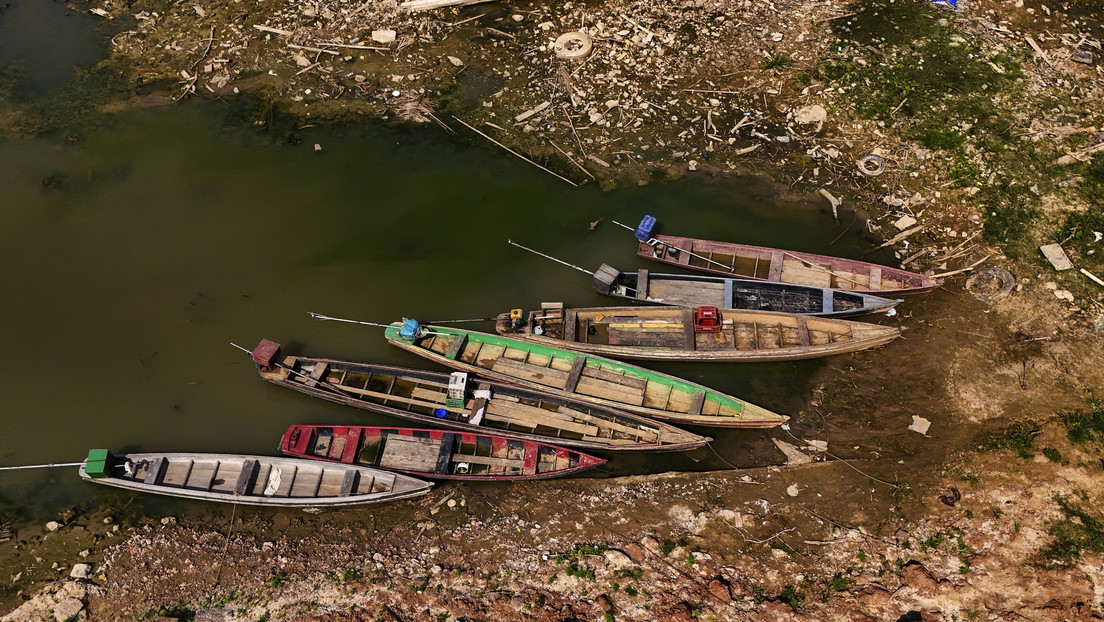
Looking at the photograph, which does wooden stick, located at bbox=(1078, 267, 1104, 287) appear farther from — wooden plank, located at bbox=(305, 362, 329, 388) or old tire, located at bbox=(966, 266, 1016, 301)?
wooden plank, located at bbox=(305, 362, 329, 388)

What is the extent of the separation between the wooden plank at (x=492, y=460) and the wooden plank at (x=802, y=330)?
10309mm

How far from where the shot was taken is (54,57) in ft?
108

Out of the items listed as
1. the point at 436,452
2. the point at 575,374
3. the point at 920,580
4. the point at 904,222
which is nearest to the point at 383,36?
the point at 575,374

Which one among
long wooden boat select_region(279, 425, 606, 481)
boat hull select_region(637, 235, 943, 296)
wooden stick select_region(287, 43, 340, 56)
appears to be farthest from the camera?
wooden stick select_region(287, 43, 340, 56)

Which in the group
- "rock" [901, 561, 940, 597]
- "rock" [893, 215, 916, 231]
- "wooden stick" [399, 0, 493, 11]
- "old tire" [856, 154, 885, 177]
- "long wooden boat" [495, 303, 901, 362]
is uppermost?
"wooden stick" [399, 0, 493, 11]

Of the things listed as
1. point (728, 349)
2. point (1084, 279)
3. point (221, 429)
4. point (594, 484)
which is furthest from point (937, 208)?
point (221, 429)

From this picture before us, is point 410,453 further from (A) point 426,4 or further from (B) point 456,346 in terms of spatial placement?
(A) point 426,4

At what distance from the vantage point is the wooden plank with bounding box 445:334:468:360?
2227 cm

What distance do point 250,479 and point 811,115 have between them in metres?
26.3

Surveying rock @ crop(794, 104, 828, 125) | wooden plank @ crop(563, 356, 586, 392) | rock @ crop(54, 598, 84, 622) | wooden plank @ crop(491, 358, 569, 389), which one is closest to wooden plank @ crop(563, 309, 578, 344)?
wooden plank @ crop(563, 356, 586, 392)

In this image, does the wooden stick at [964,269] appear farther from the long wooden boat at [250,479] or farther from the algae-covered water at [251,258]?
the long wooden boat at [250,479]

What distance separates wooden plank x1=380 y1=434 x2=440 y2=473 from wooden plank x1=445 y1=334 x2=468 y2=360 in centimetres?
307

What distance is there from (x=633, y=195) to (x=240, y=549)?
19069 millimetres

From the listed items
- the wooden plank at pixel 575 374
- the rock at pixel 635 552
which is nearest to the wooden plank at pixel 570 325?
the wooden plank at pixel 575 374
